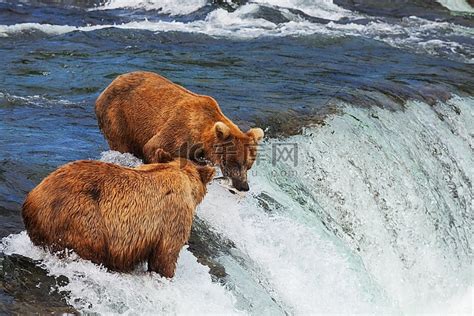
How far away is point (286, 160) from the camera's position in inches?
318

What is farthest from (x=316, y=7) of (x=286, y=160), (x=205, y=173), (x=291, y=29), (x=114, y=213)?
(x=114, y=213)

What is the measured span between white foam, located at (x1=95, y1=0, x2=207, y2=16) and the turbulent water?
1.87m

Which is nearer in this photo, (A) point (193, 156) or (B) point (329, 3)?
(A) point (193, 156)

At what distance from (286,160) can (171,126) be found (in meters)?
1.89

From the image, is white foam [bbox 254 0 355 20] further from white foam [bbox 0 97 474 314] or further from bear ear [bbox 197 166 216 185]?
bear ear [bbox 197 166 216 185]

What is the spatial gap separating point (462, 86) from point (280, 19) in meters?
5.80

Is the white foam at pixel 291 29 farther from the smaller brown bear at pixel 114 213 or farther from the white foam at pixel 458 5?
the smaller brown bear at pixel 114 213

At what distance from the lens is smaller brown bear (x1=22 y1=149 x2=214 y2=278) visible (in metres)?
4.57

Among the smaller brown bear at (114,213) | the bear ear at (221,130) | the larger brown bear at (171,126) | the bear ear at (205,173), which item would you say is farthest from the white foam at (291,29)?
the smaller brown bear at (114,213)

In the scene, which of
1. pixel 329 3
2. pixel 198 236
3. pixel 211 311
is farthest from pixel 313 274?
pixel 329 3

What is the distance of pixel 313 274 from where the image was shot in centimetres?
646

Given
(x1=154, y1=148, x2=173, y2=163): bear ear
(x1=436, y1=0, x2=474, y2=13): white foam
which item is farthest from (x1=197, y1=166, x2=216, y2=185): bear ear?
(x1=436, y1=0, x2=474, y2=13): white foam

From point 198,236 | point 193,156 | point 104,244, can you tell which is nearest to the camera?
point 104,244

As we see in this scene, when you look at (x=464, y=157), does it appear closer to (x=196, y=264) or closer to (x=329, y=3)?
(x=196, y=264)
